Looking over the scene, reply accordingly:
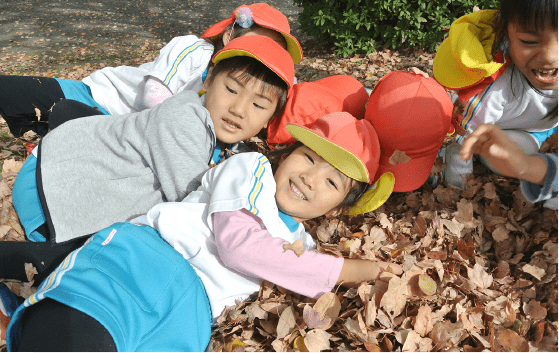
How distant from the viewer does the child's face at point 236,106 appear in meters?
3.02

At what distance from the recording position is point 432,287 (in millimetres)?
2182

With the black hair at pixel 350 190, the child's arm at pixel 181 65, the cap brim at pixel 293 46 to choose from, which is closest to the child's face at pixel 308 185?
the black hair at pixel 350 190

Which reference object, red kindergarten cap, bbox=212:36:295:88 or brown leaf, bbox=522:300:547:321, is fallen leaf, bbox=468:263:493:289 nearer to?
brown leaf, bbox=522:300:547:321

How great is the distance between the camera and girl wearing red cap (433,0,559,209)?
7.73ft

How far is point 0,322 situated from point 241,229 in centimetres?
149

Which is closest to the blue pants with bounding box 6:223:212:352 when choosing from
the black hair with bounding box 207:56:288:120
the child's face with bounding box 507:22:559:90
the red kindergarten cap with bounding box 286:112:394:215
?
the red kindergarten cap with bounding box 286:112:394:215

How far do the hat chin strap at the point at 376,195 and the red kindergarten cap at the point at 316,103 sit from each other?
0.73 m

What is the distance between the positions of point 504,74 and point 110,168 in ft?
9.56

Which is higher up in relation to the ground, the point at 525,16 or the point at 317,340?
the point at 525,16

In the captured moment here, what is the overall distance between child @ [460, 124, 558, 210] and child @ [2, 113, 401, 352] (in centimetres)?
68

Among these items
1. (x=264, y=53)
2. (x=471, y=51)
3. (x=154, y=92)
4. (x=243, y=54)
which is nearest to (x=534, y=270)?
(x=471, y=51)

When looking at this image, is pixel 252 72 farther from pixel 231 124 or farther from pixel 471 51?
pixel 471 51

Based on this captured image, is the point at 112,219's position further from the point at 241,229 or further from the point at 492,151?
the point at 492,151

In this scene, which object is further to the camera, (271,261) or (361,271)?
(361,271)
